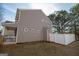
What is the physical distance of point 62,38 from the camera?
222 centimetres

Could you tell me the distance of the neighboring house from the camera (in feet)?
7.20

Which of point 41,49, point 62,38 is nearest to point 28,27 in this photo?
point 41,49

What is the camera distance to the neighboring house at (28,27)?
7.20 feet

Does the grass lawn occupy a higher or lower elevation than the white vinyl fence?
lower

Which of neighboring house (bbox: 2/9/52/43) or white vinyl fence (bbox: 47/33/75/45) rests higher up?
neighboring house (bbox: 2/9/52/43)

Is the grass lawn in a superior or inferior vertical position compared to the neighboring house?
inferior

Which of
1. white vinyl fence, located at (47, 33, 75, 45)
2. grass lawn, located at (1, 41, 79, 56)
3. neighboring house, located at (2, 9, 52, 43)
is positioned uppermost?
neighboring house, located at (2, 9, 52, 43)

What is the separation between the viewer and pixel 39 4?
2.24 m

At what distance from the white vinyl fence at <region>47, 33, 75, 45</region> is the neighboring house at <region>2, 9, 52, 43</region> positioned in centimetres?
7

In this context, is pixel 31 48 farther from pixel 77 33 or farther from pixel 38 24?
pixel 77 33

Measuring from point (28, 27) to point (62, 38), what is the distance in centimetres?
51

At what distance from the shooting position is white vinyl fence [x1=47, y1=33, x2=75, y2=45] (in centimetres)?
220

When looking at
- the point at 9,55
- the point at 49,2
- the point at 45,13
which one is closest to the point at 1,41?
the point at 9,55

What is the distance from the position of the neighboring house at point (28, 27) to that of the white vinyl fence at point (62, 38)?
0.23 feet
